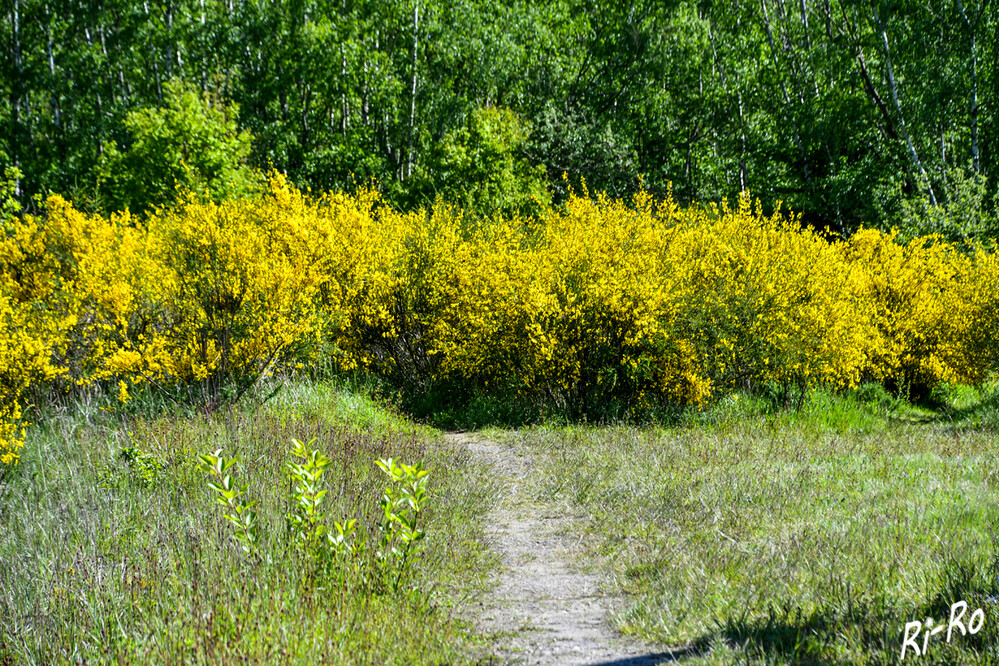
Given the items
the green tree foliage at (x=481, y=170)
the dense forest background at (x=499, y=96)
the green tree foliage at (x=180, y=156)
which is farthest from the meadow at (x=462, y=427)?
the dense forest background at (x=499, y=96)

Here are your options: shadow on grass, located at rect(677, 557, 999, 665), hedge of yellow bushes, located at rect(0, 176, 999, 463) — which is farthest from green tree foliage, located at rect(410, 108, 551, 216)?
shadow on grass, located at rect(677, 557, 999, 665)

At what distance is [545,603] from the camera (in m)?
4.54

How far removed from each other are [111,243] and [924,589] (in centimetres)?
1205

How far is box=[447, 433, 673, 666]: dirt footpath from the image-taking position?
3836mm

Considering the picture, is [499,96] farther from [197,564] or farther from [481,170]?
[197,564]

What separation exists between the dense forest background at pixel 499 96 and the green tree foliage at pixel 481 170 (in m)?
0.07

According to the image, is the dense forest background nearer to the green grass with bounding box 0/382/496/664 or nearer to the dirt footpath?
the green grass with bounding box 0/382/496/664

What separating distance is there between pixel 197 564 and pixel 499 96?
27447 mm

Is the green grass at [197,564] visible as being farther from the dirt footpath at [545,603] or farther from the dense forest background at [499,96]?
the dense forest background at [499,96]

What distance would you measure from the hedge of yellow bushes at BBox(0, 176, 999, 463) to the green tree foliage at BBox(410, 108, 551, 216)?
10592 millimetres

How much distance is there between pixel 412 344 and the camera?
1275cm

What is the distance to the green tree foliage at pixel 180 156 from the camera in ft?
69.3

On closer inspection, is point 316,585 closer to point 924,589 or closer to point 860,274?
point 924,589

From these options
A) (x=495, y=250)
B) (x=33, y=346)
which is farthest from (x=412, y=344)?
(x=33, y=346)
